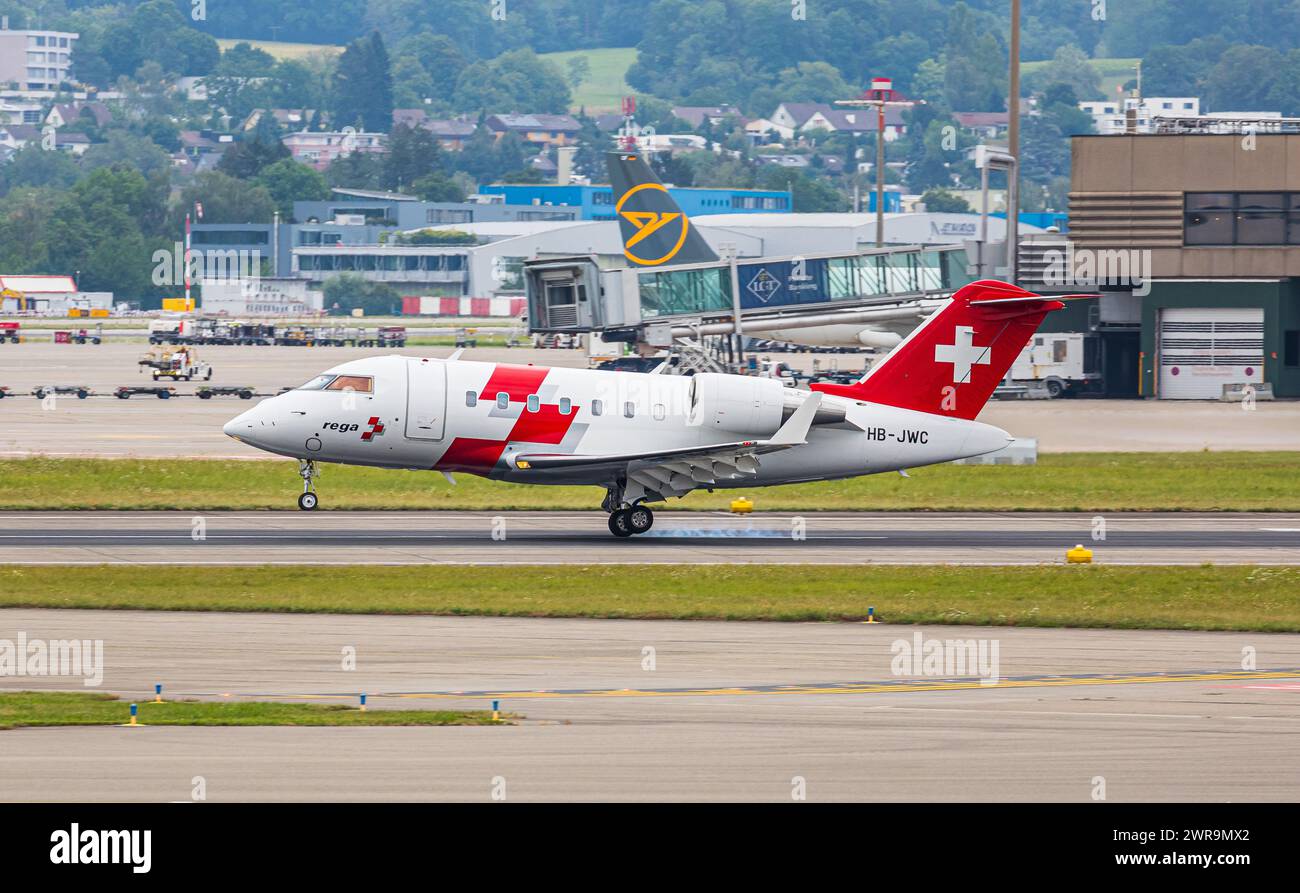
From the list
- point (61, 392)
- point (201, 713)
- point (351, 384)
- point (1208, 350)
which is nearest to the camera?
point (201, 713)

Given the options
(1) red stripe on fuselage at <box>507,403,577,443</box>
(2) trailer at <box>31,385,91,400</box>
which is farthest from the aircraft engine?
(2) trailer at <box>31,385,91,400</box>

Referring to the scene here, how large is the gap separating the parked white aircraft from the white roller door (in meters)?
40.5

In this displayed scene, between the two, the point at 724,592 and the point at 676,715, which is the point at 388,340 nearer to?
the point at 724,592

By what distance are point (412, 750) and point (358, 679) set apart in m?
4.59

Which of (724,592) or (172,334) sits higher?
(172,334)

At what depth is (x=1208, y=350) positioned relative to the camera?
78.6 metres

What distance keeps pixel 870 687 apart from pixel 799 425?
50.8ft

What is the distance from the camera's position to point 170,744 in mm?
19562

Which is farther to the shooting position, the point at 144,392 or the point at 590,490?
the point at 144,392

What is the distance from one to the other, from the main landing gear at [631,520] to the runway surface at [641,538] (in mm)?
323

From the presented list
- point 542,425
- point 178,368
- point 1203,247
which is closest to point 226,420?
point 178,368
